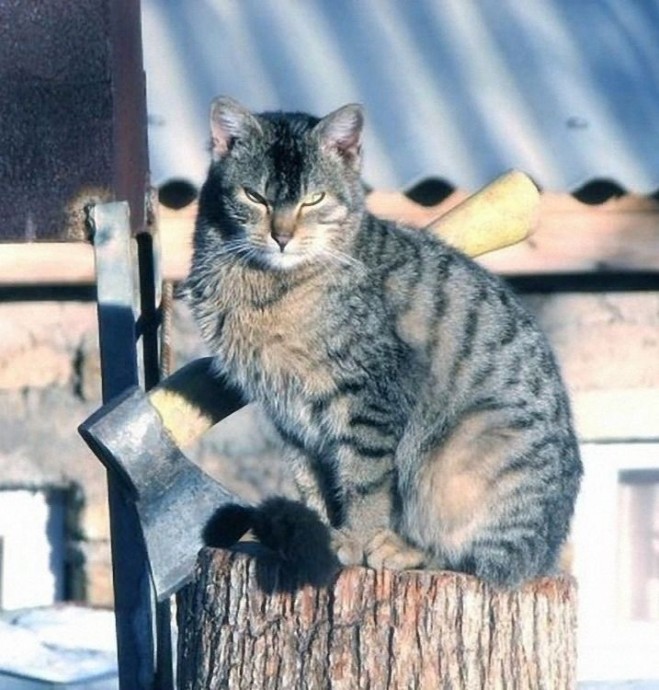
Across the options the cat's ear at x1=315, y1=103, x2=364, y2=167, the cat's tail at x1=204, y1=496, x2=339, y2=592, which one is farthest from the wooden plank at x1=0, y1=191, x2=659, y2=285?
the cat's tail at x1=204, y1=496, x2=339, y2=592

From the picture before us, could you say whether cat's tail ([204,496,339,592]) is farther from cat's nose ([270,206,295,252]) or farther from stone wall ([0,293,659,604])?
stone wall ([0,293,659,604])

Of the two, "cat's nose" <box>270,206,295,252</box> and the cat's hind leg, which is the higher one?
"cat's nose" <box>270,206,295,252</box>

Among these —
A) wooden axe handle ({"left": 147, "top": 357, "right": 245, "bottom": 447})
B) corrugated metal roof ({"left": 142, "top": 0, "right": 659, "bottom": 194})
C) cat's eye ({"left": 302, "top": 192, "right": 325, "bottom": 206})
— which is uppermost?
corrugated metal roof ({"left": 142, "top": 0, "right": 659, "bottom": 194})

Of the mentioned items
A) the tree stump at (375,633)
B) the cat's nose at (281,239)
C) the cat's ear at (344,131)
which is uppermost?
the cat's ear at (344,131)

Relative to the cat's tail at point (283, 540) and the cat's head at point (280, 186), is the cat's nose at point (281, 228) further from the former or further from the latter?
the cat's tail at point (283, 540)

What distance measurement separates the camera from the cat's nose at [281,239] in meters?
4.41

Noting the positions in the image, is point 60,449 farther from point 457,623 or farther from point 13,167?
point 457,623

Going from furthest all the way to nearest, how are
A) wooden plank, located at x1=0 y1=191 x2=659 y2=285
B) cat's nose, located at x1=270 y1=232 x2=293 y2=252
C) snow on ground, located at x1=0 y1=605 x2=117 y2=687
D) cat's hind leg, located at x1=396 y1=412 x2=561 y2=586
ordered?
1. wooden plank, located at x1=0 y1=191 x2=659 y2=285
2. snow on ground, located at x1=0 y1=605 x2=117 y2=687
3. cat's nose, located at x1=270 y1=232 x2=293 y2=252
4. cat's hind leg, located at x1=396 y1=412 x2=561 y2=586

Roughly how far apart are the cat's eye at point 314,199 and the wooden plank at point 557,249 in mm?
1333

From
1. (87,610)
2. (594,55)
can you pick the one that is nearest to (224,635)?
(87,610)

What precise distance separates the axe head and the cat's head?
2.29ft

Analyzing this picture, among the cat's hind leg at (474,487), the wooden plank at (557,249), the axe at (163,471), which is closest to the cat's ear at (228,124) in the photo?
the axe at (163,471)

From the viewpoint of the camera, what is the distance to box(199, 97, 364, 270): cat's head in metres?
4.44

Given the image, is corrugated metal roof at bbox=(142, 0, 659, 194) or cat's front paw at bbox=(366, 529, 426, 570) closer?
cat's front paw at bbox=(366, 529, 426, 570)
